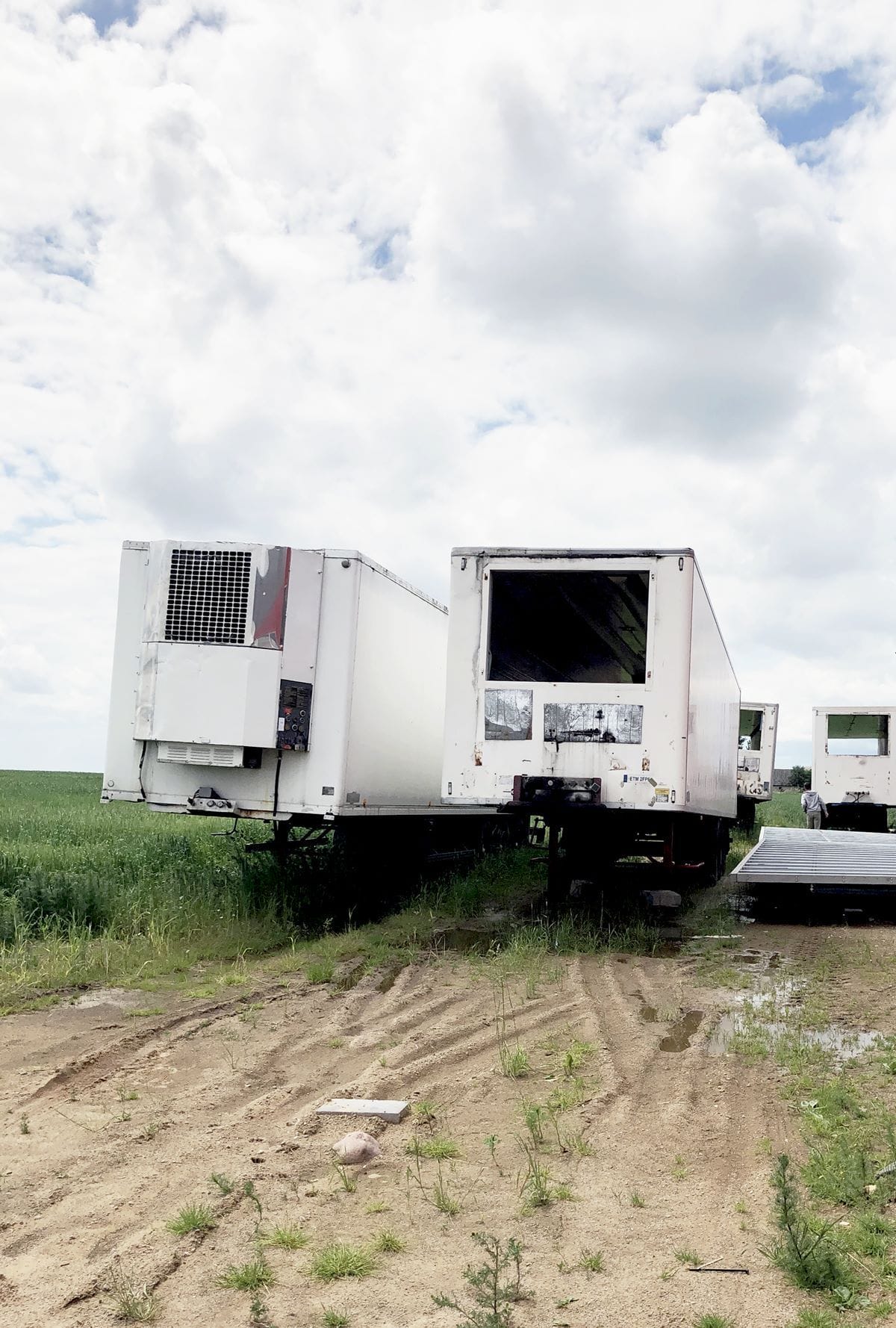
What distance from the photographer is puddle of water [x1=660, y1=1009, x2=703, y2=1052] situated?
687cm

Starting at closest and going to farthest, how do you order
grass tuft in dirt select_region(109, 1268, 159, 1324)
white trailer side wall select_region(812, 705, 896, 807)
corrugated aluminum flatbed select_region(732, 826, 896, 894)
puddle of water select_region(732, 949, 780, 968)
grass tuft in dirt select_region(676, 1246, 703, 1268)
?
grass tuft in dirt select_region(109, 1268, 159, 1324), grass tuft in dirt select_region(676, 1246, 703, 1268), puddle of water select_region(732, 949, 780, 968), corrugated aluminum flatbed select_region(732, 826, 896, 894), white trailer side wall select_region(812, 705, 896, 807)

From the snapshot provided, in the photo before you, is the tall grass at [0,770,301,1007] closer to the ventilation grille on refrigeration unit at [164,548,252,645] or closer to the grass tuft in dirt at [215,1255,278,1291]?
the ventilation grille on refrigeration unit at [164,548,252,645]

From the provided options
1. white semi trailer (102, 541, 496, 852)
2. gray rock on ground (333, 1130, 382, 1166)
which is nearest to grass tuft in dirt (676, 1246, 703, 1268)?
gray rock on ground (333, 1130, 382, 1166)

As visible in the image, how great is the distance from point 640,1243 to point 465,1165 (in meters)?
0.99

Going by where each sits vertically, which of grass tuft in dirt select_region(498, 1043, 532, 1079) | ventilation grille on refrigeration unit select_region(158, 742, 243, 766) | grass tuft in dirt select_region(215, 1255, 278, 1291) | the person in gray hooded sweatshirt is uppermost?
ventilation grille on refrigeration unit select_region(158, 742, 243, 766)

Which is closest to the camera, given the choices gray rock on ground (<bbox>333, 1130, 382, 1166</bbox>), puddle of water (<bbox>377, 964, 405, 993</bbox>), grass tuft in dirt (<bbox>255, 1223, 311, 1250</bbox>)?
grass tuft in dirt (<bbox>255, 1223, 311, 1250</bbox>)

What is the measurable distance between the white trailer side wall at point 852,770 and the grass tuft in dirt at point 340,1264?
22.1 m

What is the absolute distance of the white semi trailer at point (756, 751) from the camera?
26.9 m

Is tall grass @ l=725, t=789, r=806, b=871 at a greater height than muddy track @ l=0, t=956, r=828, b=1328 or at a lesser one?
greater

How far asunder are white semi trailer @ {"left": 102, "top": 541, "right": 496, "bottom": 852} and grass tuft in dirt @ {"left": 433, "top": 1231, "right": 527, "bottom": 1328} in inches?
283

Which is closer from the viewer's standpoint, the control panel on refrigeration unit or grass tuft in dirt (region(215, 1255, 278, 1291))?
grass tuft in dirt (region(215, 1255, 278, 1291))

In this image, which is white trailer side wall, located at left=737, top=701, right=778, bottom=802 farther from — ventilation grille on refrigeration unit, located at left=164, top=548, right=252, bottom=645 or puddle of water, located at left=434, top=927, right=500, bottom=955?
ventilation grille on refrigeration unit, located at left=164, top=548, right=252, bottom=645

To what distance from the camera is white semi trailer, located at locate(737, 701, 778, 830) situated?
88.3 ft

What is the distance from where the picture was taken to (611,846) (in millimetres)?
12203
